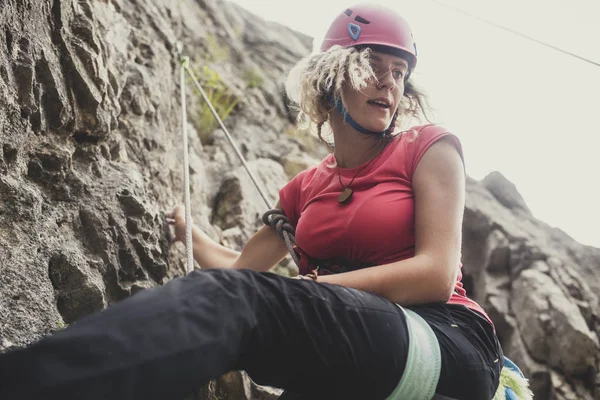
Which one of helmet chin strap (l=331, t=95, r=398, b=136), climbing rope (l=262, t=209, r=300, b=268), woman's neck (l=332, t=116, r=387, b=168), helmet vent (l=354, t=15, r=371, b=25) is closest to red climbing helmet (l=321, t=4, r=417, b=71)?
helmet vent (l=354, t=15, r=371, b=25)

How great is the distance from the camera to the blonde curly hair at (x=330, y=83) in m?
2.17

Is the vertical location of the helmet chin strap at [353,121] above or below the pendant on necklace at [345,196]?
above

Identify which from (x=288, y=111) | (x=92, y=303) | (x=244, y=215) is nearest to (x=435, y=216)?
(x=92, y=303)

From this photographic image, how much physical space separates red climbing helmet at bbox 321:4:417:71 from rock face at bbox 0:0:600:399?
1402 mm

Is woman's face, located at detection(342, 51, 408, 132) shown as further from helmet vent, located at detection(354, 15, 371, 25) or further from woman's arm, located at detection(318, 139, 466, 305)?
woman's arm, located at detection(318, 139, 466, 305)

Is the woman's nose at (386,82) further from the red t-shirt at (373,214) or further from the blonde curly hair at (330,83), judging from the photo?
the red t-shirt at (373,214)

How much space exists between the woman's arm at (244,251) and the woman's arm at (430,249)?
105cm

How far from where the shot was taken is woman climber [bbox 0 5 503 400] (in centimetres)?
98

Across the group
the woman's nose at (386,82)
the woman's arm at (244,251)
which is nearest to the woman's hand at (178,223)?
the woman's arm at (244,251)

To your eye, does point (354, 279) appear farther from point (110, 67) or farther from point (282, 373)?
point (110, 67)

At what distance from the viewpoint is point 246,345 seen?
124 centimetres

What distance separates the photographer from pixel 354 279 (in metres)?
1.60

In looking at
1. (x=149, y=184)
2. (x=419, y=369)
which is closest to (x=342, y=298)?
(x=419, y=369)

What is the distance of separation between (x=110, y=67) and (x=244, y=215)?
1804 millimetres
